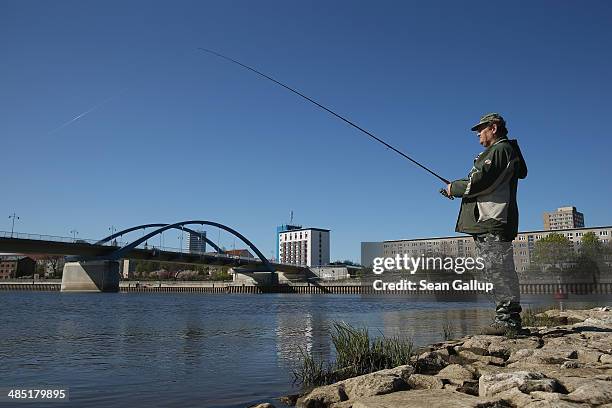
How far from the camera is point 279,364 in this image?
375 inches

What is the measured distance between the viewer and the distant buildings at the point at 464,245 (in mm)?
134125

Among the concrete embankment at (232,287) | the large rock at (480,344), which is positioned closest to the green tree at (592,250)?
the concrete embankment at (232,287)

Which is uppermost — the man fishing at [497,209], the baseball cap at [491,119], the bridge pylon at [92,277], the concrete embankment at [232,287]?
the baseball cap at [491,119]

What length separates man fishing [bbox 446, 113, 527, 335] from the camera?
263 inches

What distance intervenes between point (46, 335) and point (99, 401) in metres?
11.6

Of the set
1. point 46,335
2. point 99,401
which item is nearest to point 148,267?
point 46,335

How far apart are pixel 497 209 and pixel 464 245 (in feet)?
494

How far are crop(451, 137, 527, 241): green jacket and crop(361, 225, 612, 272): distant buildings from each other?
11760cm

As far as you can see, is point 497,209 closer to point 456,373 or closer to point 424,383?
point 456,373

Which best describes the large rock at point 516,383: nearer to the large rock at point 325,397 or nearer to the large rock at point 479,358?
the large rock at point 479,358

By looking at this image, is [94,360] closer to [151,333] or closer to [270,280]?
[151,333]

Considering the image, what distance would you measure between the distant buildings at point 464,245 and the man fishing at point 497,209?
11751 cm

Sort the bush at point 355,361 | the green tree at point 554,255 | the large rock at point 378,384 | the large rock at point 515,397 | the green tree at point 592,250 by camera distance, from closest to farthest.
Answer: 1. the large rock at point 515,397
2. the large rock at point 378,384
3. the bush at point 355,361
4. the green tree at point 592,250
5. the green tree at point 554,255

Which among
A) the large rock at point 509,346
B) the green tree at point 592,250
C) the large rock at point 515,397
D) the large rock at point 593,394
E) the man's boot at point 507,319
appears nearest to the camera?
the large rock at point 593,394
